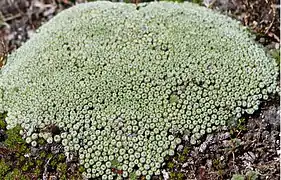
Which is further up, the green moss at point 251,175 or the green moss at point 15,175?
the green moss at point 251,175

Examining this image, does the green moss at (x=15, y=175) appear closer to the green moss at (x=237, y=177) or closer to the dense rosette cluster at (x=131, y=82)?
the dense rosette cluster at (x=131, y=82)

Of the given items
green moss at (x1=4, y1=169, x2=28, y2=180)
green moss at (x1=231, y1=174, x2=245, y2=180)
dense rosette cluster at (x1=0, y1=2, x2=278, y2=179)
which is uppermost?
dense rosette cluster at (x1=0, y1=2, x2=278, y2=179)

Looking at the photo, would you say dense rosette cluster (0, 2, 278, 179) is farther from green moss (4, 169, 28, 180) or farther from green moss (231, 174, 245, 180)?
green moss (231, 174, 245, 180)

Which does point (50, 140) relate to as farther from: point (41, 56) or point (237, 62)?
point (237, 62)

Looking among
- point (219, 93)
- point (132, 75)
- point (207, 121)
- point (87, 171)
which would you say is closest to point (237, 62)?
point (219, 93)

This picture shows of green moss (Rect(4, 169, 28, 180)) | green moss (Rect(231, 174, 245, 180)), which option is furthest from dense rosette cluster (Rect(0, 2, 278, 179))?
green moss (Rect(231, 174, 245, 180))

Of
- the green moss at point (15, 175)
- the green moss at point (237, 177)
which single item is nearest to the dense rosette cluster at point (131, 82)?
the green moss at point (15, 175)

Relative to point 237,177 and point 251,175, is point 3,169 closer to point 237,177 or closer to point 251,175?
point 237,177

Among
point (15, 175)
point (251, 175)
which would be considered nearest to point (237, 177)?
point (251, 175)
